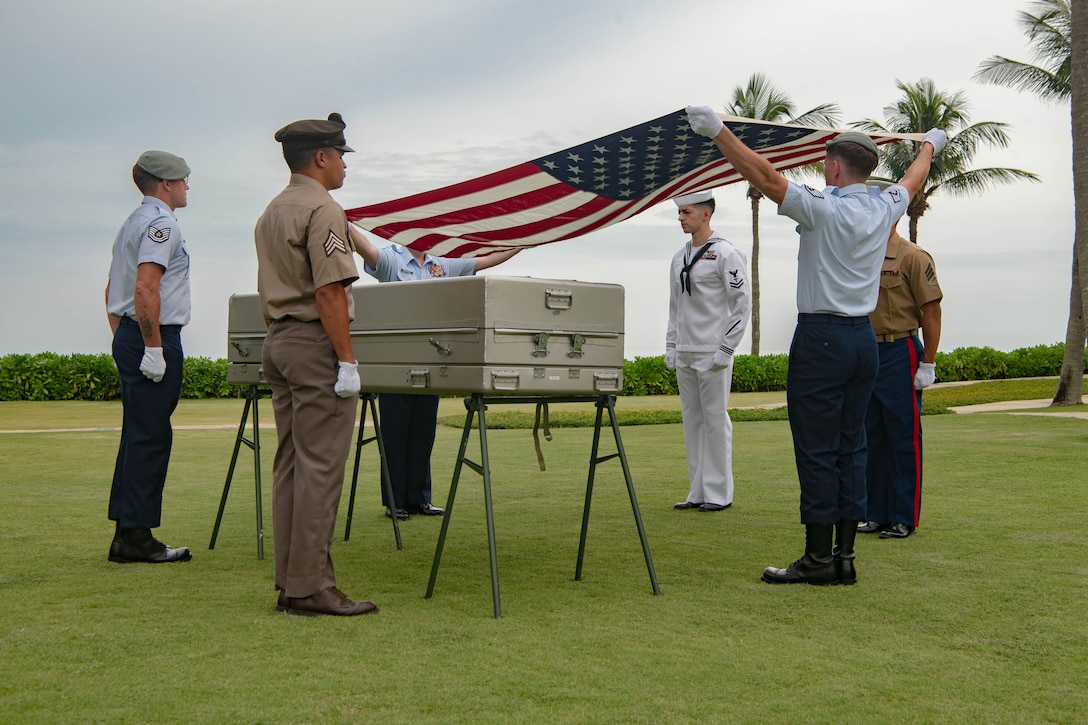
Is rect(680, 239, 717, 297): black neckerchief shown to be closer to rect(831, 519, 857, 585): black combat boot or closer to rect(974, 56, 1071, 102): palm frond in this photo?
rect(831, 519, 857, 585): black combat boot

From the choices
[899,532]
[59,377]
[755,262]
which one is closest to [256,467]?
[899,532]

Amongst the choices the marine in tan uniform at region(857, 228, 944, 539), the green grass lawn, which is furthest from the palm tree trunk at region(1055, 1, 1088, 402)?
the marine in tan uniform at region(857, 228, 944, 539)

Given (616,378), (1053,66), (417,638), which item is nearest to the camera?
(417,638)

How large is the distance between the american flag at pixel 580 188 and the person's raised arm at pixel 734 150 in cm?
69

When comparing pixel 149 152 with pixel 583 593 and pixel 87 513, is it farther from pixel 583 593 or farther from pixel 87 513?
pixel 583 593

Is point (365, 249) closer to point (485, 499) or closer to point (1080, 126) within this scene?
point (485, 499)

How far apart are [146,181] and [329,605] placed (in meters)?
2.81

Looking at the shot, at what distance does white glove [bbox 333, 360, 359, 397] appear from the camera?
4.17m

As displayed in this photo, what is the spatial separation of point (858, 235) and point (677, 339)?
2.86m

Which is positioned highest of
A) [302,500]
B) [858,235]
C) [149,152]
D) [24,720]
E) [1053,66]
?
[1053,66]

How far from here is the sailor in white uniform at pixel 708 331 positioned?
7.37m

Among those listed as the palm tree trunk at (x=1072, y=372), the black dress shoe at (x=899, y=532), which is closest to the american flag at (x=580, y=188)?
the black dress shoe at (x=899, y=532)

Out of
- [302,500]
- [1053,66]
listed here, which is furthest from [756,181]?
[1053,66]

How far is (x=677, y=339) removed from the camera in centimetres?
767
